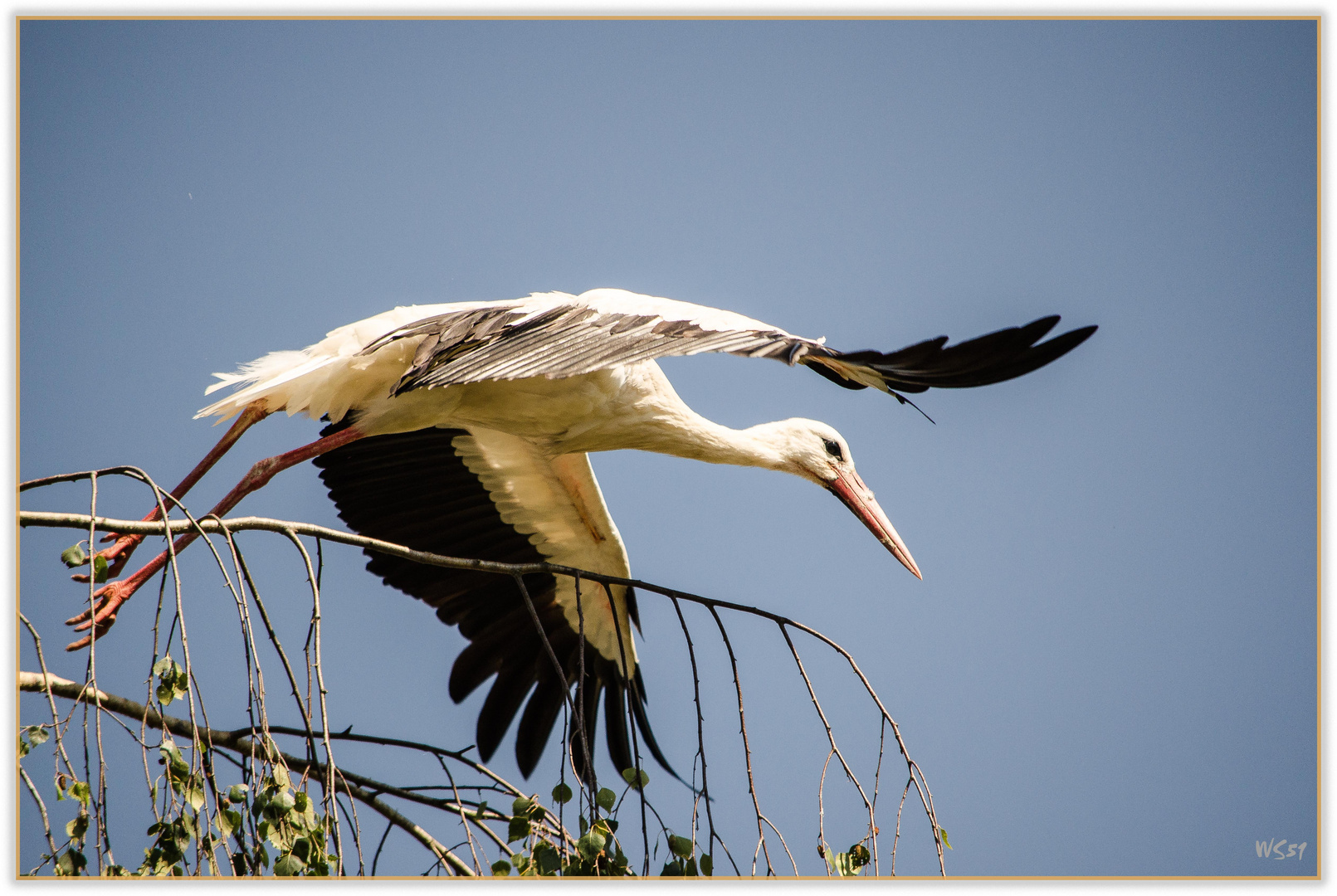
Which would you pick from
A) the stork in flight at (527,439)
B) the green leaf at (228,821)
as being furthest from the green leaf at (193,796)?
the stork in flight at (527,439)

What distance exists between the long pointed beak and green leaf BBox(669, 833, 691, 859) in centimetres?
216

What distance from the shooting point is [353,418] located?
3992 millimetres

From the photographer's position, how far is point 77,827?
2100 mm

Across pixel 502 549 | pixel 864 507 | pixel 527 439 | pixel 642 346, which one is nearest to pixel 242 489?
pixel 527 439

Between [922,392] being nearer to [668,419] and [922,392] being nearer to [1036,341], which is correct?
[1036,341]

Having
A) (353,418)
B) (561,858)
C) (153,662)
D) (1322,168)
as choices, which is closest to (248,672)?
(153,662)

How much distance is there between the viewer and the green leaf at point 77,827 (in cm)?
210

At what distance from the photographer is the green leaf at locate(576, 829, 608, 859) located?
225 centimetres

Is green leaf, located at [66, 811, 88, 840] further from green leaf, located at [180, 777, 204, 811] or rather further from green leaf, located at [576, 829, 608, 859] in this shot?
green leaf, located at [576, 829, 608, 859]

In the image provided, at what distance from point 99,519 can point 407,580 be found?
2.31m

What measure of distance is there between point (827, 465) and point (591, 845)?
7.65 ft

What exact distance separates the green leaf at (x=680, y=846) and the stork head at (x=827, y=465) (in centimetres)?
211

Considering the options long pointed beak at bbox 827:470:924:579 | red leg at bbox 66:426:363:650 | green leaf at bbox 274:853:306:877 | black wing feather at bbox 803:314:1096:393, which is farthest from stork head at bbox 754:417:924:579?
green leaf at bbox 274:853:306:877

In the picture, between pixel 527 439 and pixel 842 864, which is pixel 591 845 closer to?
pixel 842 864
